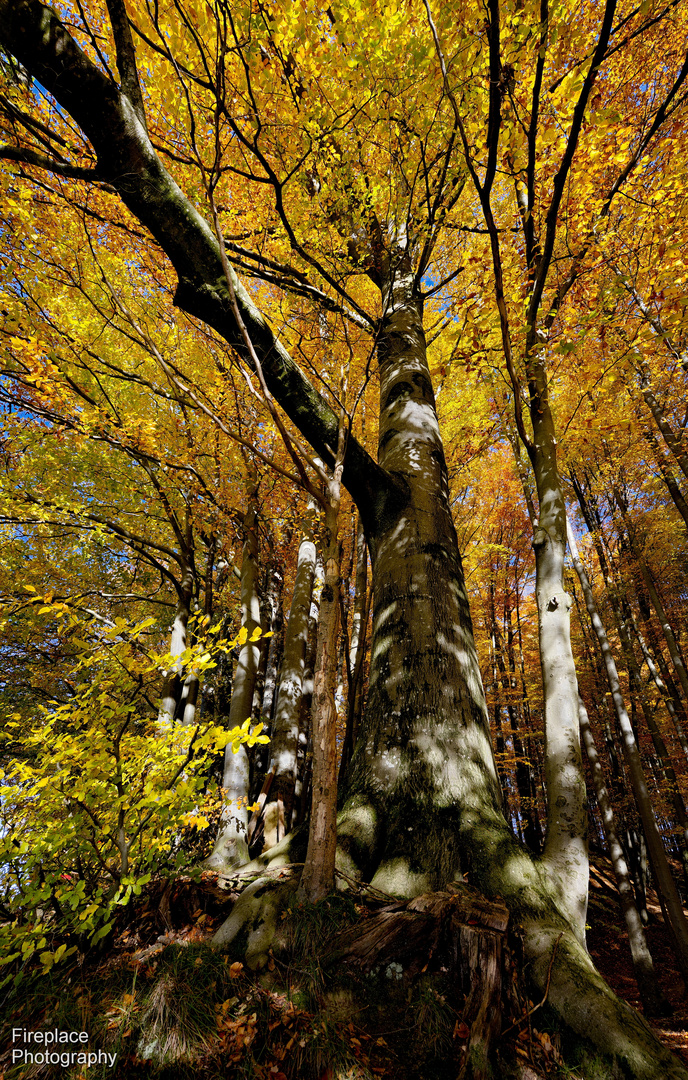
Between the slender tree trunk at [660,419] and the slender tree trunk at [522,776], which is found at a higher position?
the slender tree trunk at [660,419]

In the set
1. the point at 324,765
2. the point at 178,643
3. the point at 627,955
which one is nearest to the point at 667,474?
the point at 324,765

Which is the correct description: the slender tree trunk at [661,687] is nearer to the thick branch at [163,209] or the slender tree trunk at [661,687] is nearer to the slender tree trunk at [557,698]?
the slender tree trunk at [557,698]

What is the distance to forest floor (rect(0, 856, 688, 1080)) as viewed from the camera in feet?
4.50

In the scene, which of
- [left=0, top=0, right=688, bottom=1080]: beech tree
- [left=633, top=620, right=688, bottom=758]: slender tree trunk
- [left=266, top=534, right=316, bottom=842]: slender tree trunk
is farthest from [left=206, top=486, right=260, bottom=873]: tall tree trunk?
[left=633, top=620, right=688, bottom=758]: slender tree trunk

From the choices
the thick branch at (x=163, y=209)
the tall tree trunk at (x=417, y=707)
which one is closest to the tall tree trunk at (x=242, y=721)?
the tall tree trunk at (x=417, y=707)

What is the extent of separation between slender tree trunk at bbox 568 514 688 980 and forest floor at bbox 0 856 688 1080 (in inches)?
260

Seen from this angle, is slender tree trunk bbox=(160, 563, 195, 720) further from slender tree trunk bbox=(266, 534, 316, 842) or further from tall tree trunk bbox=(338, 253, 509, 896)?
tall tree trunk bbox=(338, 253, 509, 896)

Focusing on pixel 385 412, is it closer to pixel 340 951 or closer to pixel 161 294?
pixel 340 951

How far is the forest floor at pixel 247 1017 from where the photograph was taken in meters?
1.37

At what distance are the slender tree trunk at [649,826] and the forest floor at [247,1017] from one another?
6596mm

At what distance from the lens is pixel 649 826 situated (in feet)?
22.5

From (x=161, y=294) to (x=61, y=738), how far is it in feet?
23.9

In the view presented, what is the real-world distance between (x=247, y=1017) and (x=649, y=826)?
318 inches

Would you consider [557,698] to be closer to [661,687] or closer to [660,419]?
[660,419]
